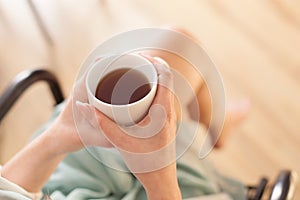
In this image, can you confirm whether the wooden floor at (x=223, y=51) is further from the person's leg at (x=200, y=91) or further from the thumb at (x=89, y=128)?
the thumb at (x=89, y=128)

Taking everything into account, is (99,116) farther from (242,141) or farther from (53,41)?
(53,41)

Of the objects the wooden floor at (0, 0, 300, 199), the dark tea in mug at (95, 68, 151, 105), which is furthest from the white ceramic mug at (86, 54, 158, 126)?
the wooden floor at (0, 0, 300, 199)

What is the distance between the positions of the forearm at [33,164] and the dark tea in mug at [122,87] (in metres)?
0.12

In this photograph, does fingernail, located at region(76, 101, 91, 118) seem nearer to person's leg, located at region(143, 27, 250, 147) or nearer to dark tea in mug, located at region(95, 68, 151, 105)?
dark tea in mug, located at region(95, 68, 151, 105)

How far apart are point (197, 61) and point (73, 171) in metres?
0.26

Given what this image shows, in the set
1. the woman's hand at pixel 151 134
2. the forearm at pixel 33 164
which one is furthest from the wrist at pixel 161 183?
the forearm at pixel 33 164

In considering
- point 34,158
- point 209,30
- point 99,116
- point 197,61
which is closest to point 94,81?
point 99,116

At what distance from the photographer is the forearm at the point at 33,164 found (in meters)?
0.66

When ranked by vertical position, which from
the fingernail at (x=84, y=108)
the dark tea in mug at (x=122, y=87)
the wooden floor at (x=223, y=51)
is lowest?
the wooden floor at (x=223, y=51)

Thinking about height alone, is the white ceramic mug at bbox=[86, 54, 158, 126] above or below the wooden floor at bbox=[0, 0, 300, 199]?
above

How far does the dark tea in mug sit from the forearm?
122mm

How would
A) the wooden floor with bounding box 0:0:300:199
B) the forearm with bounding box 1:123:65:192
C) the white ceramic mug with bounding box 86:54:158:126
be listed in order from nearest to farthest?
the white ceramic mug with bounding box 86:54:158:126, the forearm with bounding box 1:123:65:192, the wooden floor with bounding box 0:0:300:199

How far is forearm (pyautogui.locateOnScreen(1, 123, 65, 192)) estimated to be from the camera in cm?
66

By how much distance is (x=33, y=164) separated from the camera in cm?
66
